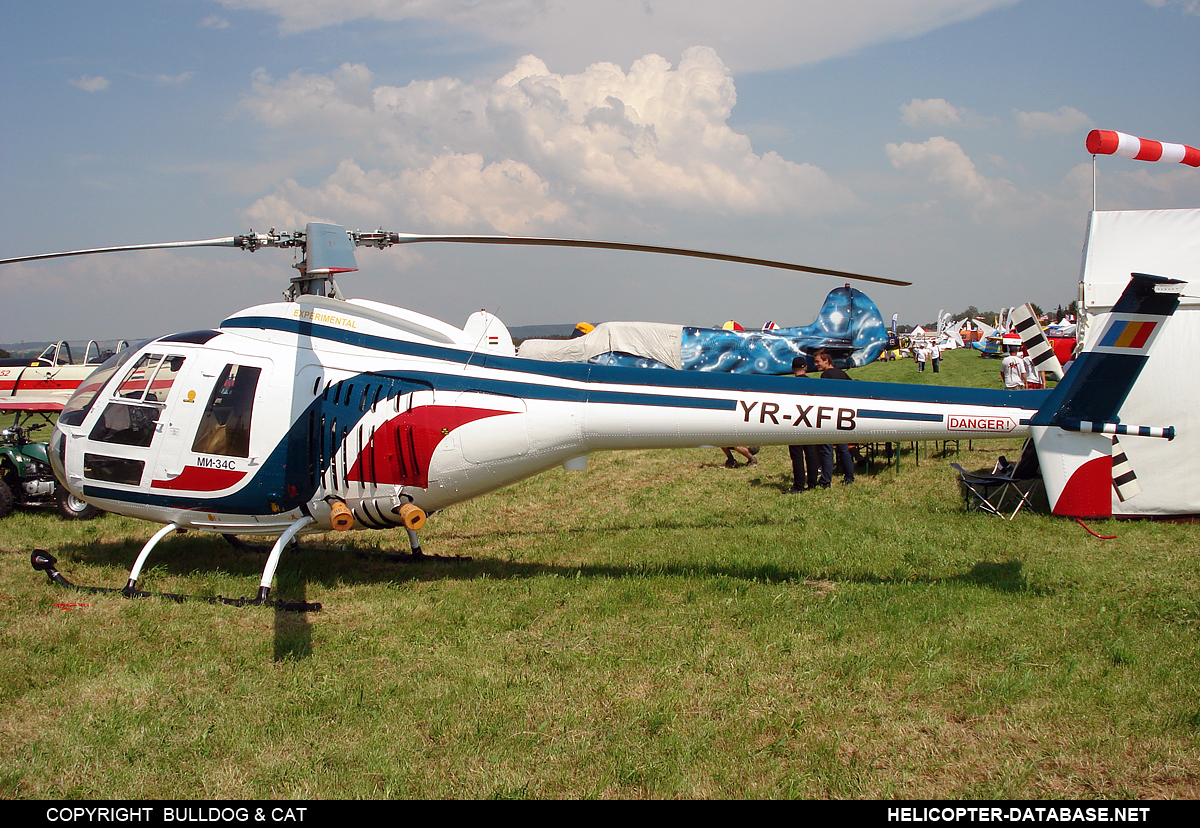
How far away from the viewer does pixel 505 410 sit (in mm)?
6062

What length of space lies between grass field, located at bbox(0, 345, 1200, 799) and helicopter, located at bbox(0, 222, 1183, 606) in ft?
2.70

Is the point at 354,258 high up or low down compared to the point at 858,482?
up

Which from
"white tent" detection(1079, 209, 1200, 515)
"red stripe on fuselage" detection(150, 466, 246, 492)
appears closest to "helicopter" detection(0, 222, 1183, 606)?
"red stripe on fuselage" detection(150, 466, 246, 492)

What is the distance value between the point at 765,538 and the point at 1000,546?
2.18m

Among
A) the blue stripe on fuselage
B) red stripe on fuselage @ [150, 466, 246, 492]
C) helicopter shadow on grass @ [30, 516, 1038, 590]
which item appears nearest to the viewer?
the blue stripe on fuselage

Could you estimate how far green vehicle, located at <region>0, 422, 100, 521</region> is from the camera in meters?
9.48

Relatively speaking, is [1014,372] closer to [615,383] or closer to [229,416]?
[615,383]

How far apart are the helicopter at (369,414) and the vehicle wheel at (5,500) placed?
3708 mm

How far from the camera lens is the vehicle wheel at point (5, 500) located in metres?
9.40

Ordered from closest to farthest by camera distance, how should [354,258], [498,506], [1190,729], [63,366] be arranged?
[1190,729] → [354,258] → [498,506] → [63,366]

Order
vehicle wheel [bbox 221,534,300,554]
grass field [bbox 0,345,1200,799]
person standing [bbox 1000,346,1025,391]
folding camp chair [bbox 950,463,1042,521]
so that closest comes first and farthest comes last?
1. grass field [bbox 0,345,1200,799]
2. vehicle wheel [bbox 221,534,300,554]
3. folding camp chair [bbox 950,463,1042,521]
4. person standing [bbox 1000,346,1025,391]

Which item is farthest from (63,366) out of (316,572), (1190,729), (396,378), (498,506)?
(1190,729)

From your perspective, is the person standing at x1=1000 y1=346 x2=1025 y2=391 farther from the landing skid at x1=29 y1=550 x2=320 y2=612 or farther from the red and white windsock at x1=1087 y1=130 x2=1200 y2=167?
the landing skid at x1=29 y1=550 x2=320 y2=612
